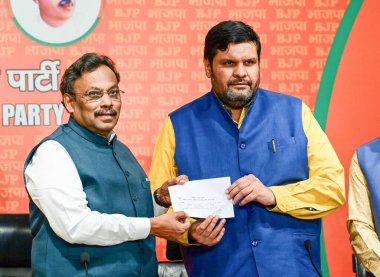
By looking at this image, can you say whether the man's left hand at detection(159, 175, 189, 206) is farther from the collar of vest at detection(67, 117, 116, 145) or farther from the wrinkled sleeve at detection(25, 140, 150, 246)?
the collar of vest at detection(67, 117, 116, 145)

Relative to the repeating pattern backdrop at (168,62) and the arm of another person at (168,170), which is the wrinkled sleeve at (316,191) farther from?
the repeating pattern backdrop at (168,62)

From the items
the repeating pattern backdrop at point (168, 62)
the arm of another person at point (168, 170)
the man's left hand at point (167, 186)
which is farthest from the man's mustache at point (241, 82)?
the repeating pattern backdrop at point (168, 62)

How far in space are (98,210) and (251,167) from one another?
59 centimetres

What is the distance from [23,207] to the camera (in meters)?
3.46

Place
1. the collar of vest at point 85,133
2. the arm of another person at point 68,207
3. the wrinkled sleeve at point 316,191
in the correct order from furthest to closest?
the collar of vest at point 85,133 → the wrinkled sleeve at point 316,191 → the arm of another person at point 68,207

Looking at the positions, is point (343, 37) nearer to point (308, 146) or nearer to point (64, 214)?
point (308, 146)

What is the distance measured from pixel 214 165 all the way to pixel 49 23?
1.58 m

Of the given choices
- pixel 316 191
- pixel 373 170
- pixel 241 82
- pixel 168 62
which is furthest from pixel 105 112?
pixel 168 62

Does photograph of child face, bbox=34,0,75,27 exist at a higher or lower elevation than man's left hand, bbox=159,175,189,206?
higher

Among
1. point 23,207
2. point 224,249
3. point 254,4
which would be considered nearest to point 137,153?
point 23,207

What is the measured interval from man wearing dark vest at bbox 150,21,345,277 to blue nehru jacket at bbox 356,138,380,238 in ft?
0.37

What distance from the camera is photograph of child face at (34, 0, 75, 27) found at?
3.45 m

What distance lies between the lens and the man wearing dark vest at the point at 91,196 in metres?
2.15

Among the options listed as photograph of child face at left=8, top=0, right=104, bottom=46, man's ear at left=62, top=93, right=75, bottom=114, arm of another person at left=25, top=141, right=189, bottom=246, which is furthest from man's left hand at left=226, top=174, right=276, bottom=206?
photograph of child face at left=8, top=0, right=104, bottom=46
